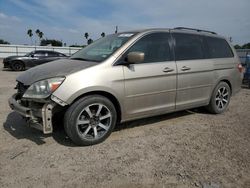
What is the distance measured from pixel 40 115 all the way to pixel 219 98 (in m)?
3.91

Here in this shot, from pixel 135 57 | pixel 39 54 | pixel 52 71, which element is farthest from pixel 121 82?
pixel 39 54

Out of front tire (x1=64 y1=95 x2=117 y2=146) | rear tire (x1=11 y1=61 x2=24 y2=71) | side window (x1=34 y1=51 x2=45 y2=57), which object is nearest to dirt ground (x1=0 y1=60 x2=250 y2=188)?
front tire (x1=64 y1=95 x2=117 y2=146)

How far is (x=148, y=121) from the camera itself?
16.3ft

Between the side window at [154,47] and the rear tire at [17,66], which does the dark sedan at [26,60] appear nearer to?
the rear tire at [17,66]

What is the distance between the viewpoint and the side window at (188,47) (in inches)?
186

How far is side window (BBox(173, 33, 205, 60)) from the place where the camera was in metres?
4.72

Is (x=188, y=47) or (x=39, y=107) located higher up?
(x=188, y=47)

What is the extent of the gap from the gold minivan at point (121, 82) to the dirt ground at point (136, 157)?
357 mm

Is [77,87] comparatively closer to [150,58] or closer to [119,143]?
[119,143]

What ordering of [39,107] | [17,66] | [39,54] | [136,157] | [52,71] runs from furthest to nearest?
[39,54], [17,66], [52,71], [39,107], [136,157]

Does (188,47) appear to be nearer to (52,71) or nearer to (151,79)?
(151,79)

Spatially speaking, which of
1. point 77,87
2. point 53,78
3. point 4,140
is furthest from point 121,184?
point 4,140

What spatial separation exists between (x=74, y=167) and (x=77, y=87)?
108cm

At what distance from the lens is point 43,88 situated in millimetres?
3521
